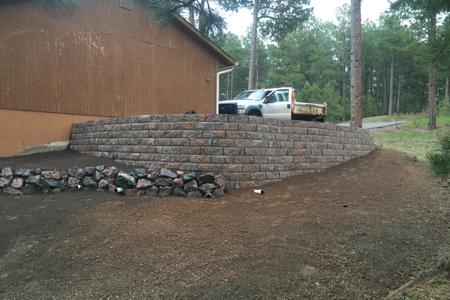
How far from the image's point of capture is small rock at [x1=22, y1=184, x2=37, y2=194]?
774cm

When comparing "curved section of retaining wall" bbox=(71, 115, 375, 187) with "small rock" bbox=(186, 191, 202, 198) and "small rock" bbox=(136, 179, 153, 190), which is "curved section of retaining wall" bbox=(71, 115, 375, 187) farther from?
"small rock" bbox=(136, 179, 153, 190)

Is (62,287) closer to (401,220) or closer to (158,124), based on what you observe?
(158,124)

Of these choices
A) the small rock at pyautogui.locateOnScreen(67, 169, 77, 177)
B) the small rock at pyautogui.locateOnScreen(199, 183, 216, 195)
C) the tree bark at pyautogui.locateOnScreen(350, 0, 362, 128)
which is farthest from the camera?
the tree bark at pyautogui.locateOnScreen(350, 0, 362, 128)

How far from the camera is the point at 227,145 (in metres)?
7.73

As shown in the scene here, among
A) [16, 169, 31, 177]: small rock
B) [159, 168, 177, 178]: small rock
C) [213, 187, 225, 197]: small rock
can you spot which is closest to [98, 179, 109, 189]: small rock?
[159, 168, 177, 178]: small rock

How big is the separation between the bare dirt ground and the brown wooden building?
418 cm

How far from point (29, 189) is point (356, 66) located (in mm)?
9352

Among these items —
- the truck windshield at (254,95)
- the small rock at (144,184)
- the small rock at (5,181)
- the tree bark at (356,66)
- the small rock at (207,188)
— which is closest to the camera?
the small rock at (207,188)

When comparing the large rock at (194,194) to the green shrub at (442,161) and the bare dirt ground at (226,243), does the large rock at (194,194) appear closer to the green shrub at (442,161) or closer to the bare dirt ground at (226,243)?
the bare dirt ground at (226,243)

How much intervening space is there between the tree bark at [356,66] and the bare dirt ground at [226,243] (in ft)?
15.2

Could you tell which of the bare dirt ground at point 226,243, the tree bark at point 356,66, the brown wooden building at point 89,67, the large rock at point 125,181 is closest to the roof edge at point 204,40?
the brown wooden building at point 89,67

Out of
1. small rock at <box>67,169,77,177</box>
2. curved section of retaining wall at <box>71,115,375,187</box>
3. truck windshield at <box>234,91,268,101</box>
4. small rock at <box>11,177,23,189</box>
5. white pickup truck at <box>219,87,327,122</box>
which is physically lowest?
small rock at <box>11,177,23,189</box>

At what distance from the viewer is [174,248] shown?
535 centimetres

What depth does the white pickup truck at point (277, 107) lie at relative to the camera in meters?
13.9
